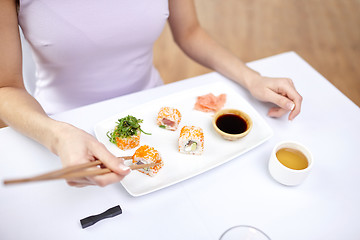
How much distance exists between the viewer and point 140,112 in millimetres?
1261

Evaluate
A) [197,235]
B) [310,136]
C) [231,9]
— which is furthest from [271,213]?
[231,9]

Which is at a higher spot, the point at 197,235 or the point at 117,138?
the point at 117,138

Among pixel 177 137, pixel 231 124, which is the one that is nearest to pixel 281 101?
pixel 231 124

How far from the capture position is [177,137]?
1188mm

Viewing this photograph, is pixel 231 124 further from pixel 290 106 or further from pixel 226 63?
pixel 226 63

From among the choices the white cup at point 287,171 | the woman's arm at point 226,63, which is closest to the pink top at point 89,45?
the woman's arm at point 226,63

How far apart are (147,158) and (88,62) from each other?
587 mm

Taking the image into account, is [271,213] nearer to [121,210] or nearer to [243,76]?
[121,210]

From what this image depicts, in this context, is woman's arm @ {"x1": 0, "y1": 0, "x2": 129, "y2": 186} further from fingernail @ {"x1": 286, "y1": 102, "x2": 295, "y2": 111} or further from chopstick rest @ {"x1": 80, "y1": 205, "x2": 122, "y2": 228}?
fingernail @ {"x1": 286, "y1": 102, "x2": 295, "y2": 111}

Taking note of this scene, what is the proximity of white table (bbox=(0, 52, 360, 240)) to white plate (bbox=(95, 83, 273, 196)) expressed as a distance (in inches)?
1.3

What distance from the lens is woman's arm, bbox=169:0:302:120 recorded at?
4.20 ft

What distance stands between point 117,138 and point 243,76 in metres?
0.65

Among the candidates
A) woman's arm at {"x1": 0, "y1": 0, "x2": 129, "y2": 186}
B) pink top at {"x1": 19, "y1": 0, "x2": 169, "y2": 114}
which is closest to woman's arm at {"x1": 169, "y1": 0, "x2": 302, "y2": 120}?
pink top at {"x1": 19, "y1": 0, "x2": 169, "y2": 114}

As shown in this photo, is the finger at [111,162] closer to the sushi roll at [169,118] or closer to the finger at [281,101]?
the sushi roll at [169,118]
